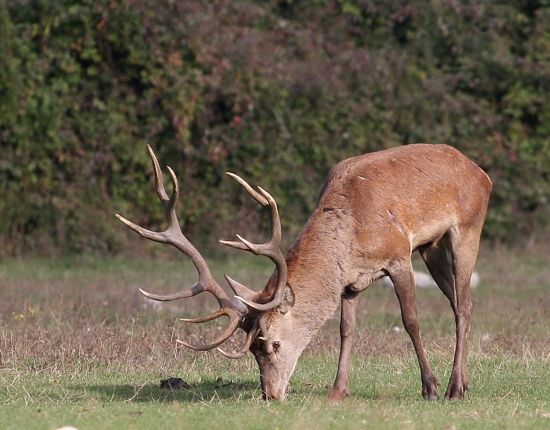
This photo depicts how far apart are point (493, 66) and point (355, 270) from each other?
12044mm

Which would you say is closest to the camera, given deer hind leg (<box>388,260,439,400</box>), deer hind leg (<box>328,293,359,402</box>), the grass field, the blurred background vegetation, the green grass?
the green grass

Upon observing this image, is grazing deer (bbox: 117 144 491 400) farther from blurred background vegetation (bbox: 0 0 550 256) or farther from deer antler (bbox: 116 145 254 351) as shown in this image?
blurred background vegetation (bbox: 0 0 550 256)

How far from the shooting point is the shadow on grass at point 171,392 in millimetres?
7188

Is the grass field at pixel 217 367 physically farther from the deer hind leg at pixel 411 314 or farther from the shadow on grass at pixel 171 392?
the deer hind leg at pixel 411 314

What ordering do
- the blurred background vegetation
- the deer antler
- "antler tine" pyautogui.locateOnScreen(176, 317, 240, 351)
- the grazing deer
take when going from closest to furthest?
"antler tine" pyautogui.locateOnScreen(176, 317, 240, 351), the deer antler, the grazing deer, the blurred background vegetation

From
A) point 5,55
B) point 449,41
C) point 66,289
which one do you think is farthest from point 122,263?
point 449,41

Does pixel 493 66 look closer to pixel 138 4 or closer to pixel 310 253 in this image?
pixel 138 4

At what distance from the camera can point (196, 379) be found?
808cm

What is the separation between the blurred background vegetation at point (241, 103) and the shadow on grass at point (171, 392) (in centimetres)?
857

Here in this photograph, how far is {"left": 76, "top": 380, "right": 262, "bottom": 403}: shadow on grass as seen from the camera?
23.6ft

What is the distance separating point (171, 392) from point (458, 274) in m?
2.44

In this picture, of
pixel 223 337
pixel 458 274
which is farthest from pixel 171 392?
pixel 458 274

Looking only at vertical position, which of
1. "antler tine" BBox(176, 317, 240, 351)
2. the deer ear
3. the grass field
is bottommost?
the grass field

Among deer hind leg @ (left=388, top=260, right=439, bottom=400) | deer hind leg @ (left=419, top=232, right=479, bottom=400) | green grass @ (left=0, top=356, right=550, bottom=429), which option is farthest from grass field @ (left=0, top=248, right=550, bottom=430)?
deer hind leg @ (left=419, top=232, right=479, bottom=400)
